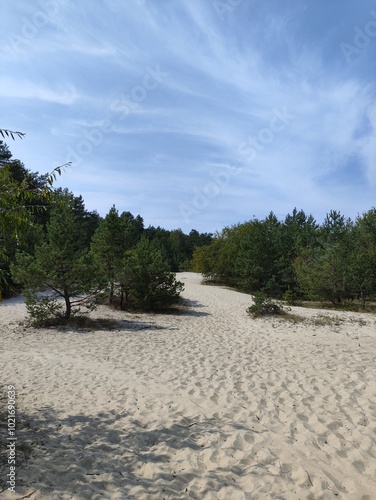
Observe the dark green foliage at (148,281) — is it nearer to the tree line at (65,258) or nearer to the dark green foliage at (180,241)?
the tree line at (65,258)

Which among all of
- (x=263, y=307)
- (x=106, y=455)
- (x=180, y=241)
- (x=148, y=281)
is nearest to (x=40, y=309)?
(x=148, y=281)

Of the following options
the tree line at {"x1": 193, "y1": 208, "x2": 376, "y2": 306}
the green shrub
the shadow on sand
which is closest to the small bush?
the tree line at {"x1": 193, "y1": 208, "x2": 376, "y2": 306}

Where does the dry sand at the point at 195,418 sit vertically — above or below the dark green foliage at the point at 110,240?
below

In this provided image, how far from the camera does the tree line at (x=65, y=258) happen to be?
3.67 meters

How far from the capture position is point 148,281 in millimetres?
16531

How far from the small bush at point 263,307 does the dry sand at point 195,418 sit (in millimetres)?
4662

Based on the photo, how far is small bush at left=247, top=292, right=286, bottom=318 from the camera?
14.7m

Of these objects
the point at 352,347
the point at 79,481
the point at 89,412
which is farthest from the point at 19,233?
the point at 352,347

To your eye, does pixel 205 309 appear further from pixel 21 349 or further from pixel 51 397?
pixel 51 397

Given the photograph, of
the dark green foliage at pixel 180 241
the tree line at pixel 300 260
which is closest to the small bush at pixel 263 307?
the tree line at pixel 300 260

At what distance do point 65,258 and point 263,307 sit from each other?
27.8 ft

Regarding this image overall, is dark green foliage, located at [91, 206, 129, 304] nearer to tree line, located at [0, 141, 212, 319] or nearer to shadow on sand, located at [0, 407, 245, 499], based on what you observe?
tree line, located at [0, 141, 212, 319]

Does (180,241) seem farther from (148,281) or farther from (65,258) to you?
(65,258)

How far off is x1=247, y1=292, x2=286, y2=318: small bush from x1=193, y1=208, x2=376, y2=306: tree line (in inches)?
251
